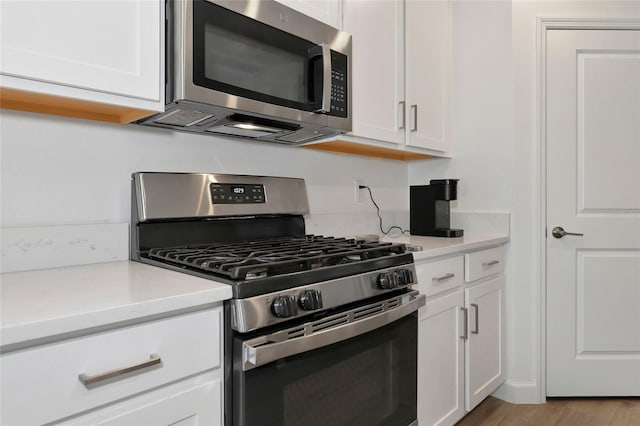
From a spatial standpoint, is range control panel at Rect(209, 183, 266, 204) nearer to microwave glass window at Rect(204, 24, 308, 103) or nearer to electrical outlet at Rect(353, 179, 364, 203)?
microwave glass window at Rect(204, 24, 308, 103)

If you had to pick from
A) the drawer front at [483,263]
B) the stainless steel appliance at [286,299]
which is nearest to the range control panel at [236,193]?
the stainless steel appliance at [286,299]

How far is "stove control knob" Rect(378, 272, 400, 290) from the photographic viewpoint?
53.4 inches

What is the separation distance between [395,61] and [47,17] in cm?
145

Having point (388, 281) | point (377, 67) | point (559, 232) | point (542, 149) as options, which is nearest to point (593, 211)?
point (559, 232)

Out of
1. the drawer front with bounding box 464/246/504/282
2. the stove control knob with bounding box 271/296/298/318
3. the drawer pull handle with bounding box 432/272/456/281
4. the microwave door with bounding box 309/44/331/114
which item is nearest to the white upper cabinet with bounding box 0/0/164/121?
the microwave door with bounding box 309/44/331/114

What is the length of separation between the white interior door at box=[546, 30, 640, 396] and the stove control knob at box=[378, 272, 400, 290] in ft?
4.72

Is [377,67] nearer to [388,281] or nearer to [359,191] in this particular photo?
[359,191]

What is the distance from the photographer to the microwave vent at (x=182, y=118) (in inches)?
52.4

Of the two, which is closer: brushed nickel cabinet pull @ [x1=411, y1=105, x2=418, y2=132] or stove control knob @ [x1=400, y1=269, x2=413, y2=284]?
stove control knob @ [x1=400, y1=269, x2=413, y2=284]

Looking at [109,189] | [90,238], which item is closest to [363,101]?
[109,189]

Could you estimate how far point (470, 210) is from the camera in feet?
8.40

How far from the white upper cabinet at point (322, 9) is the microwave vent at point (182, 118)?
0.50m

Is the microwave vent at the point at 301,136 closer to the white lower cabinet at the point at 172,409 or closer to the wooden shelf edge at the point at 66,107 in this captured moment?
the wooden shelf edge at the point at 66,107

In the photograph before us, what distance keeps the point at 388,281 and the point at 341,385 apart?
34 centimetres
